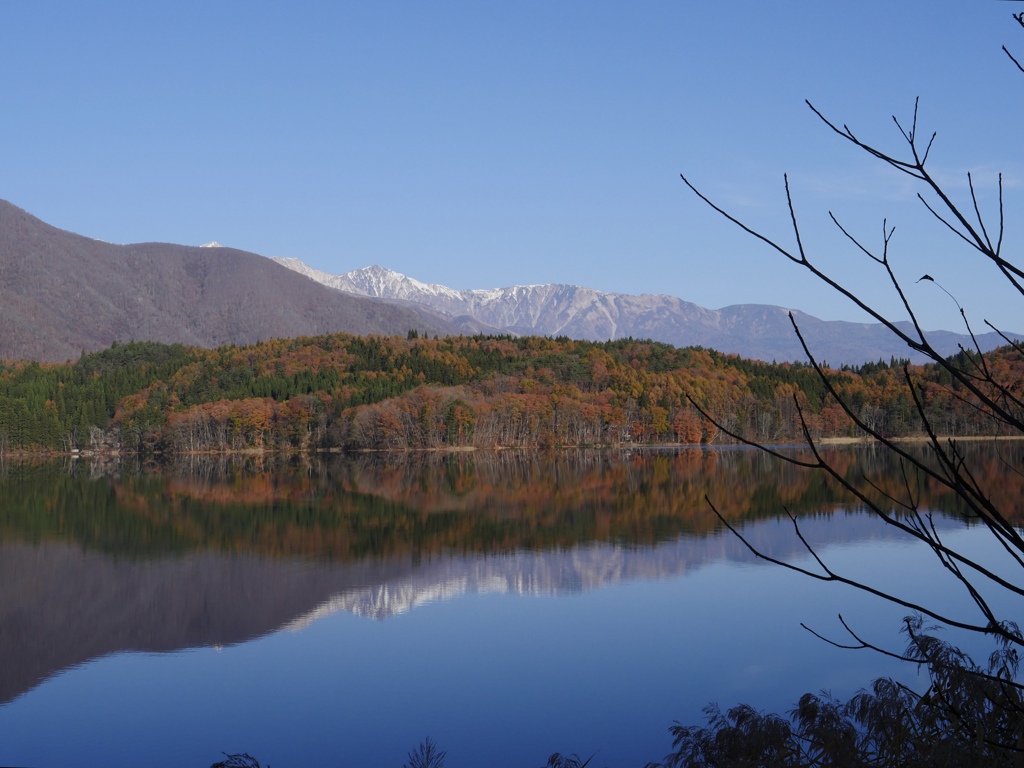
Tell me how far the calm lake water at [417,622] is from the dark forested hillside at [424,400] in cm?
4599

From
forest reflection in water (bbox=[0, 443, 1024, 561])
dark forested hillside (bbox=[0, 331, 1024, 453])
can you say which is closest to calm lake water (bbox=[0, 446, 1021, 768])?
forest reflection in water (bbox=[0, 443, 1024, 561])

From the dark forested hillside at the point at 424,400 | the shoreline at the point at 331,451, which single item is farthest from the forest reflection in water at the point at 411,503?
the dark forested hillside at the point at 424,400

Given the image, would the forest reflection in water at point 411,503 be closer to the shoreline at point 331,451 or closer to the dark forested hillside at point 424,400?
the shoreline at point 331,451

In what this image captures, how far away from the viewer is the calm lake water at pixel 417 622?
1492cm

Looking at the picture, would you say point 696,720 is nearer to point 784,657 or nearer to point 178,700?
point 784,657

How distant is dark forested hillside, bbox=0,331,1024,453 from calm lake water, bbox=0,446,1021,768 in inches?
1810

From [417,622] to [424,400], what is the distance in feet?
228

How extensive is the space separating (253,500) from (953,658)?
132 ft

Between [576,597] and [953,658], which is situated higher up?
[953,658]

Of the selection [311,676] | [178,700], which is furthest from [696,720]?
[178,700]

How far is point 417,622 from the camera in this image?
874 inches

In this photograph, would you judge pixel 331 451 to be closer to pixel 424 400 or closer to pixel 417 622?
pixel 424 400

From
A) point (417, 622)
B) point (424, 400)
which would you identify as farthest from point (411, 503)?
point (424, 400)

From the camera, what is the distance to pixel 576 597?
79.9 ft
